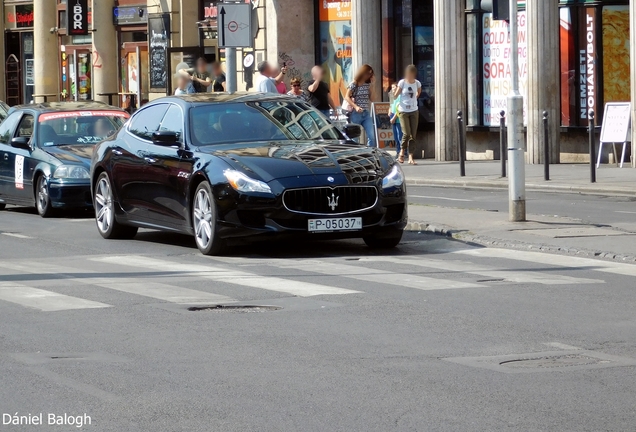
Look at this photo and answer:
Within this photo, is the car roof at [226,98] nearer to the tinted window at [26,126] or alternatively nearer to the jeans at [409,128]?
the tinted window at [26,126]

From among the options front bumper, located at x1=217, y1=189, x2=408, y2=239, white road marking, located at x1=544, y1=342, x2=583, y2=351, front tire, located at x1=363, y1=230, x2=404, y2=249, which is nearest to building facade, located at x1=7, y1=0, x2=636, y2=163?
front tire, located at x1=363, y1=230, x2=404, y2=249

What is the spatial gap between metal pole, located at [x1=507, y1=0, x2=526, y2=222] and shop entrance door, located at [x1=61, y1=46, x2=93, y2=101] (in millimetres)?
33470

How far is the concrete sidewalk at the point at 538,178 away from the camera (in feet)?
67.4

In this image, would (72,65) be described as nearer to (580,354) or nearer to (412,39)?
(412,39)

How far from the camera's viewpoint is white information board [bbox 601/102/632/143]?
24688 millimetres

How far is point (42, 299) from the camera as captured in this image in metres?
10.2

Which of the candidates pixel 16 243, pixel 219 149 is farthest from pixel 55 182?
pixel 219 149

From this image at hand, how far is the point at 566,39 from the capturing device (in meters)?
26.9

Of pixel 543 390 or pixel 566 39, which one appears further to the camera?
pixel 566 39

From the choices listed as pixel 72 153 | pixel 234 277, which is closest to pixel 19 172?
pixel 72 153

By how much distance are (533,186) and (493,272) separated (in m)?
10.0

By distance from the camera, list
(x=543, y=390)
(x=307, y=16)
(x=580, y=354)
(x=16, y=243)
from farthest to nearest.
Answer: (x=307, y=16), (x=16, y=243), (x=580, y=354), (x=543, y=390)

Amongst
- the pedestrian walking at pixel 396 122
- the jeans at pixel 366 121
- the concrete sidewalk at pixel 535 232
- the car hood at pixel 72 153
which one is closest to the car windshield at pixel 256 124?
the concrete sidewalk at pixel 535 232

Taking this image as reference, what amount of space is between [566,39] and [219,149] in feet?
48.5
